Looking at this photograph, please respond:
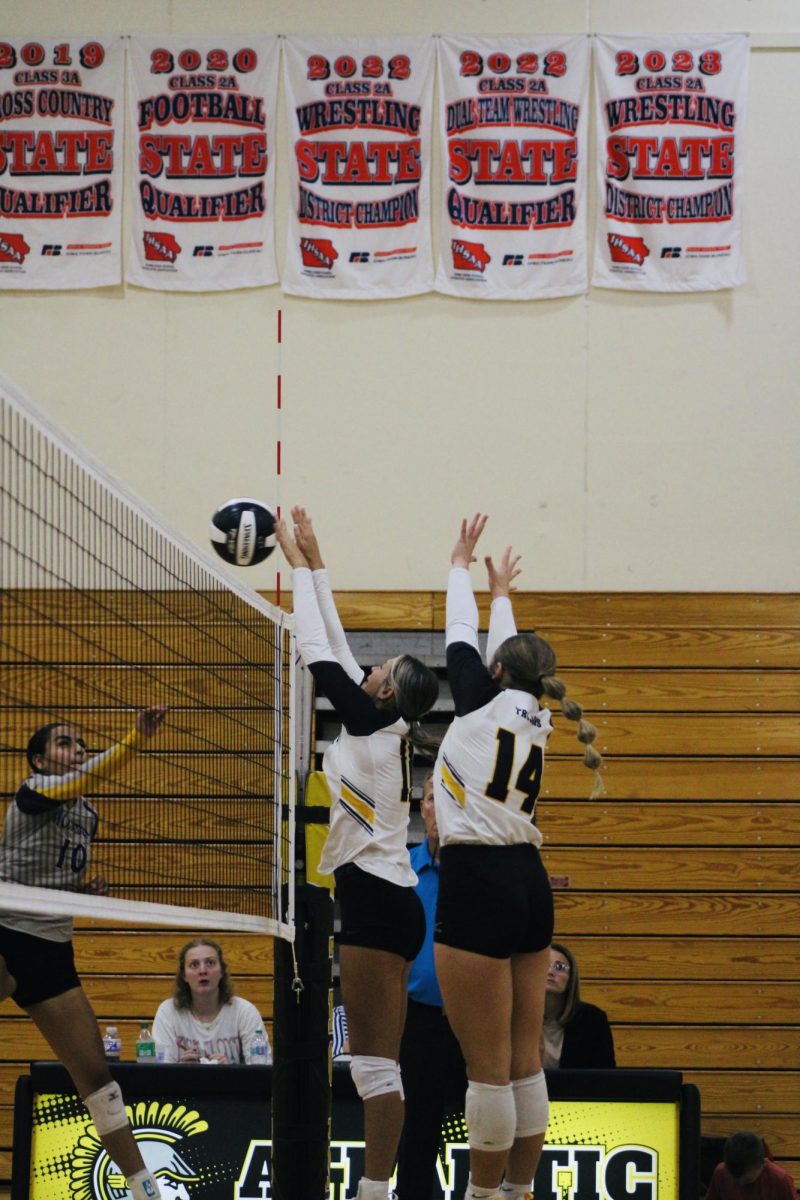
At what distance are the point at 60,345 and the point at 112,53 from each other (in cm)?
242

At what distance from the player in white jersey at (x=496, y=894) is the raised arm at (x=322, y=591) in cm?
67

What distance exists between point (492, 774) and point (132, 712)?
2293mm

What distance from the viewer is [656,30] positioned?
457 inches

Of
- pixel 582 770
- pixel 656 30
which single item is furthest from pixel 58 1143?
pixel 656 30

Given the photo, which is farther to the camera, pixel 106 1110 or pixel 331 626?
A: pixel 331 626

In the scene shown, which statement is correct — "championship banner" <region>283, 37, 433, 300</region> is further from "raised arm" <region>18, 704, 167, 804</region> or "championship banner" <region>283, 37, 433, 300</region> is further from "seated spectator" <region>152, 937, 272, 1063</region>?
"raised arm" <region>18, 704, 167, 804</region>

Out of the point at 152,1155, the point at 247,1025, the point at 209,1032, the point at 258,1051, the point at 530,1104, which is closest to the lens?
the point at 530,1104

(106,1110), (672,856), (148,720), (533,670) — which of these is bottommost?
(672,856)

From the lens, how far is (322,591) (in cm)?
626

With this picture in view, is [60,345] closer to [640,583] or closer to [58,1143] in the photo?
[640,583]

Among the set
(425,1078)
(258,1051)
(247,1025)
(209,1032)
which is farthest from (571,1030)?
(209,1032)

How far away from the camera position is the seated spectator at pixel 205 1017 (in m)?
8.72

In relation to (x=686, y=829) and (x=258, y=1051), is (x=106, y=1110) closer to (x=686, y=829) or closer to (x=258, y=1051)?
(x=258, y=1051)

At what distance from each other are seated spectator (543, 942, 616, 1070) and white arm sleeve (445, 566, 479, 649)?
322 cm
